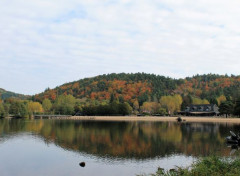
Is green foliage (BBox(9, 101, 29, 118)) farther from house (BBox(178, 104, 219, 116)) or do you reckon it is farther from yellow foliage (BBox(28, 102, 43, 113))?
house (BBox(178, 104, 219, 116))

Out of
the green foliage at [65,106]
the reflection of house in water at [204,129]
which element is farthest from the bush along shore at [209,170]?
the green foliage at [65,106]

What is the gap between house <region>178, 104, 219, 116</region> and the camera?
454 feet

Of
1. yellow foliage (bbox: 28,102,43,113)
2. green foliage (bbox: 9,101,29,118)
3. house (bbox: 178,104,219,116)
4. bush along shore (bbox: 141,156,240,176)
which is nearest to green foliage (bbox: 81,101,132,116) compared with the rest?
house (bbox: 178,104,219,116)

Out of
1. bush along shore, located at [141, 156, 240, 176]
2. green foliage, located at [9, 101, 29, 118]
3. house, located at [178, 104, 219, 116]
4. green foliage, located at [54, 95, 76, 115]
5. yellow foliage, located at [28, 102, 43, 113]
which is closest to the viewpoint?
bush along shore, located at [141, 156, 240, 176]

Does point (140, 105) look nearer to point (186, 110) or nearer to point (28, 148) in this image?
point (186, 110)

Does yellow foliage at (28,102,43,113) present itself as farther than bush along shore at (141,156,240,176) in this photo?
Yes

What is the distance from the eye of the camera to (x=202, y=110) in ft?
463

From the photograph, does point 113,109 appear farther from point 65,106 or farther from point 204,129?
point 204,129

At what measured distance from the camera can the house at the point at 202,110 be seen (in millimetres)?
138500

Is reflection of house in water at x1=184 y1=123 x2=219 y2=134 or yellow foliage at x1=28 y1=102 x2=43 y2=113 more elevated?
yellow foliage at x1=28 y1=102 x2=43 y2=113

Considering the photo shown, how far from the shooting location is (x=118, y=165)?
30219 millimetres

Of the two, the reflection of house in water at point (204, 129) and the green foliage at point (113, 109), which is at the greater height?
the green foliage at point (113, 109)

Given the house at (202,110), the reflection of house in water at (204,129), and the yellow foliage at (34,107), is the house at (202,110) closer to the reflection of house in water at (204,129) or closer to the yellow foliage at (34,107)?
the reflection of house in water at (204,129)

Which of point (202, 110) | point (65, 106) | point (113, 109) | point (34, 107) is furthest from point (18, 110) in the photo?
point (202, 110)
